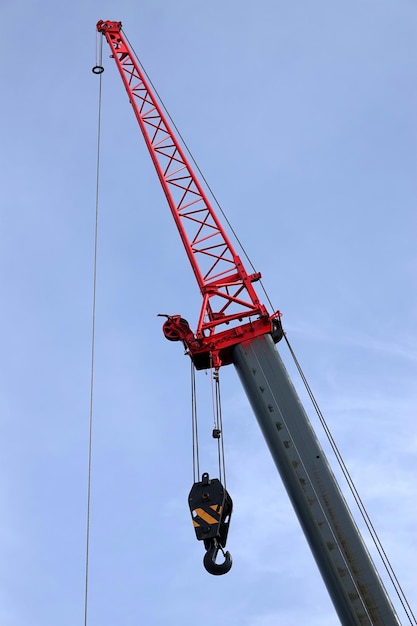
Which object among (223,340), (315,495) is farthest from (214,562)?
(223,340)

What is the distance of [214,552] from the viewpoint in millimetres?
15344

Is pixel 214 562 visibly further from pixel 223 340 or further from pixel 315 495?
pixel 223 340

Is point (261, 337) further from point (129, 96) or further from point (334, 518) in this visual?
point (129, 96)

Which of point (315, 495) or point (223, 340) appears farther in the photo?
point (223, 340)

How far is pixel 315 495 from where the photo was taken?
48.4 feet

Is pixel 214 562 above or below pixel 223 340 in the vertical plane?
below

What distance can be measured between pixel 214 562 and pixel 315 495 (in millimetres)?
2434

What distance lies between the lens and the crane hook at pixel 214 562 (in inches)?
597

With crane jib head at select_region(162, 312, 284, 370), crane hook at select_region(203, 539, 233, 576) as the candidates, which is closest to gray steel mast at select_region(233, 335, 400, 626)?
crane jib head at select_region(162, 312, 284, 370)

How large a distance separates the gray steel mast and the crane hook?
1705mm

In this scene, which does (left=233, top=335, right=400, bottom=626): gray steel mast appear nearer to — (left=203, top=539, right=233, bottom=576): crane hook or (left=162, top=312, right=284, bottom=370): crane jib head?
(left=162, top=312, right=284, bottom=370): crane jib head

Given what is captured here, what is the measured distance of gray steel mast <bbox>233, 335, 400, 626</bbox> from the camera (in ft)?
44.7

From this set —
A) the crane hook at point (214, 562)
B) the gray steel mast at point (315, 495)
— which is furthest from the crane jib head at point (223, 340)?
the crane hook at point (214, 562)

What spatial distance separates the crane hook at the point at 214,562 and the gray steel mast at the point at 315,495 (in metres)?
1.70
